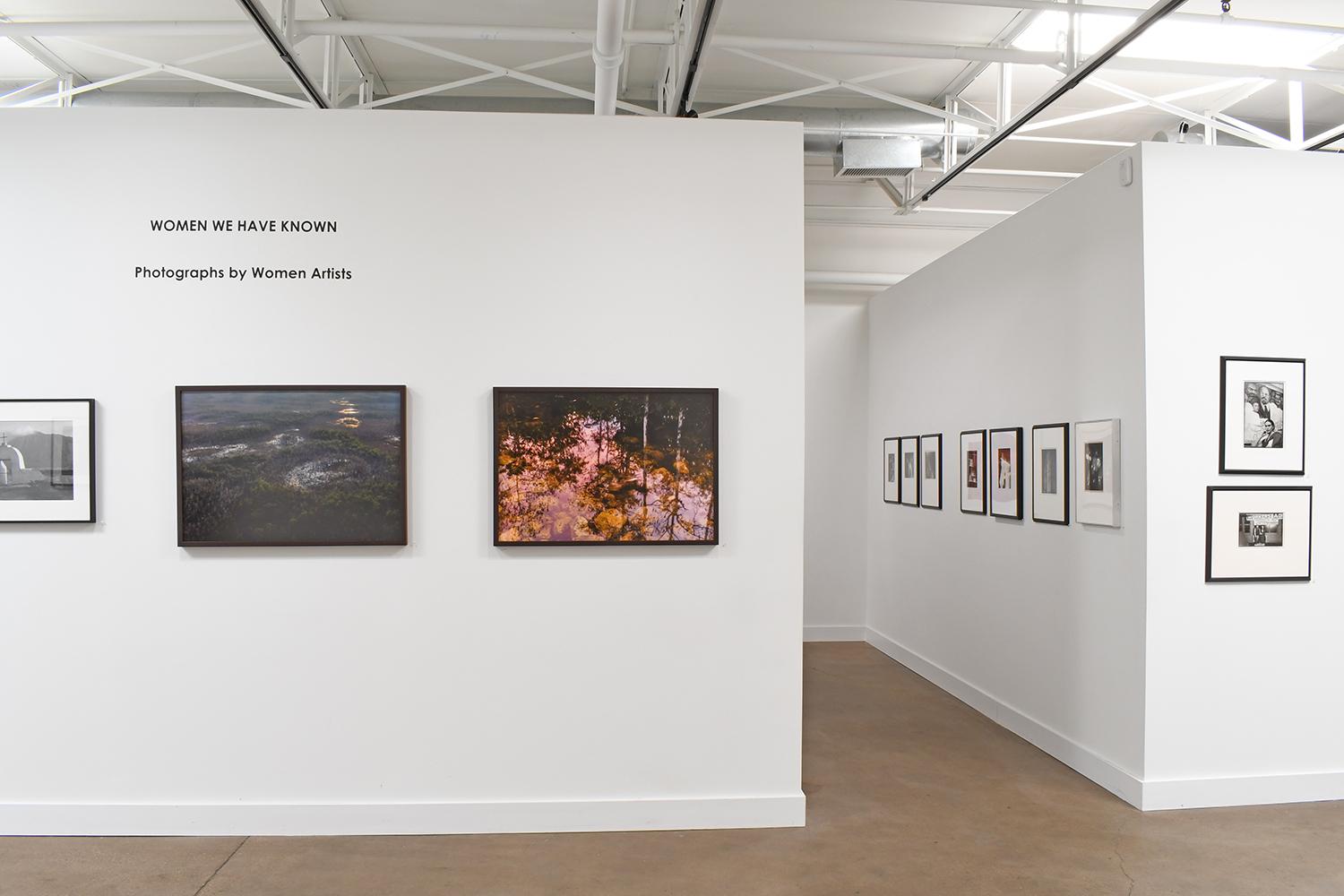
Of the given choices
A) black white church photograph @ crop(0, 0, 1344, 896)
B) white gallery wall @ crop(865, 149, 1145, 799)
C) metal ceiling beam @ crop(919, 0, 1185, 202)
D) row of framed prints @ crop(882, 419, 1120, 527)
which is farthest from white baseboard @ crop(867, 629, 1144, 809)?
metal ceiling beam @ crop(919, 0, 1185, 202)

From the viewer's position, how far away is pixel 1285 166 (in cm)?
524

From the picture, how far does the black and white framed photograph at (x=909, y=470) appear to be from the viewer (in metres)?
8.50

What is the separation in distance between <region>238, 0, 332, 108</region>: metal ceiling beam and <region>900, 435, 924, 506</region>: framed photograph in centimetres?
571

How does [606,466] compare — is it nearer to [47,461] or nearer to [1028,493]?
[47,461]

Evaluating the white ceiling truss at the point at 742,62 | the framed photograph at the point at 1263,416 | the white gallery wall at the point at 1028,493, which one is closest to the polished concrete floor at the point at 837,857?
the white gallery wall at the point at 1028,493

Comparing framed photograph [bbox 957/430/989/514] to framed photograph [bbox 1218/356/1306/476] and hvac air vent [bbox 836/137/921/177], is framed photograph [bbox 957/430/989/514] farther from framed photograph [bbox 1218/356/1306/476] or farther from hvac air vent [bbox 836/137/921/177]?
hvac air vent [bbox 836/137/921/177]

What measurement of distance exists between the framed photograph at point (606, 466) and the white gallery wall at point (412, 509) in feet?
0.32

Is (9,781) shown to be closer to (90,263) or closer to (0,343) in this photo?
(0,343)

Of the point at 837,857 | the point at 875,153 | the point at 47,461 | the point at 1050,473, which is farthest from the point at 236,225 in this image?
the point at 875,153

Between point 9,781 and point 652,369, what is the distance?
3.82 m

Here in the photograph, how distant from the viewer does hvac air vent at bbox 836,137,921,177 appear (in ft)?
26.3

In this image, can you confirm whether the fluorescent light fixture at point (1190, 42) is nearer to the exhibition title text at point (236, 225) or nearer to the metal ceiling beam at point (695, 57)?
the metal ceiling beam at point (695, 57)

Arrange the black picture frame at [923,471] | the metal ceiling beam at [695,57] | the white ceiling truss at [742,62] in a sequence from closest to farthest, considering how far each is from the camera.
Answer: the metal ceiling beam at [695,57] → the white ceiling truss at [742,62] → the black picture frame at [923,471]

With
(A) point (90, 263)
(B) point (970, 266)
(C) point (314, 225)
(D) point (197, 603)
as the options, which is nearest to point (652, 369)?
(C) point (314, 225)
